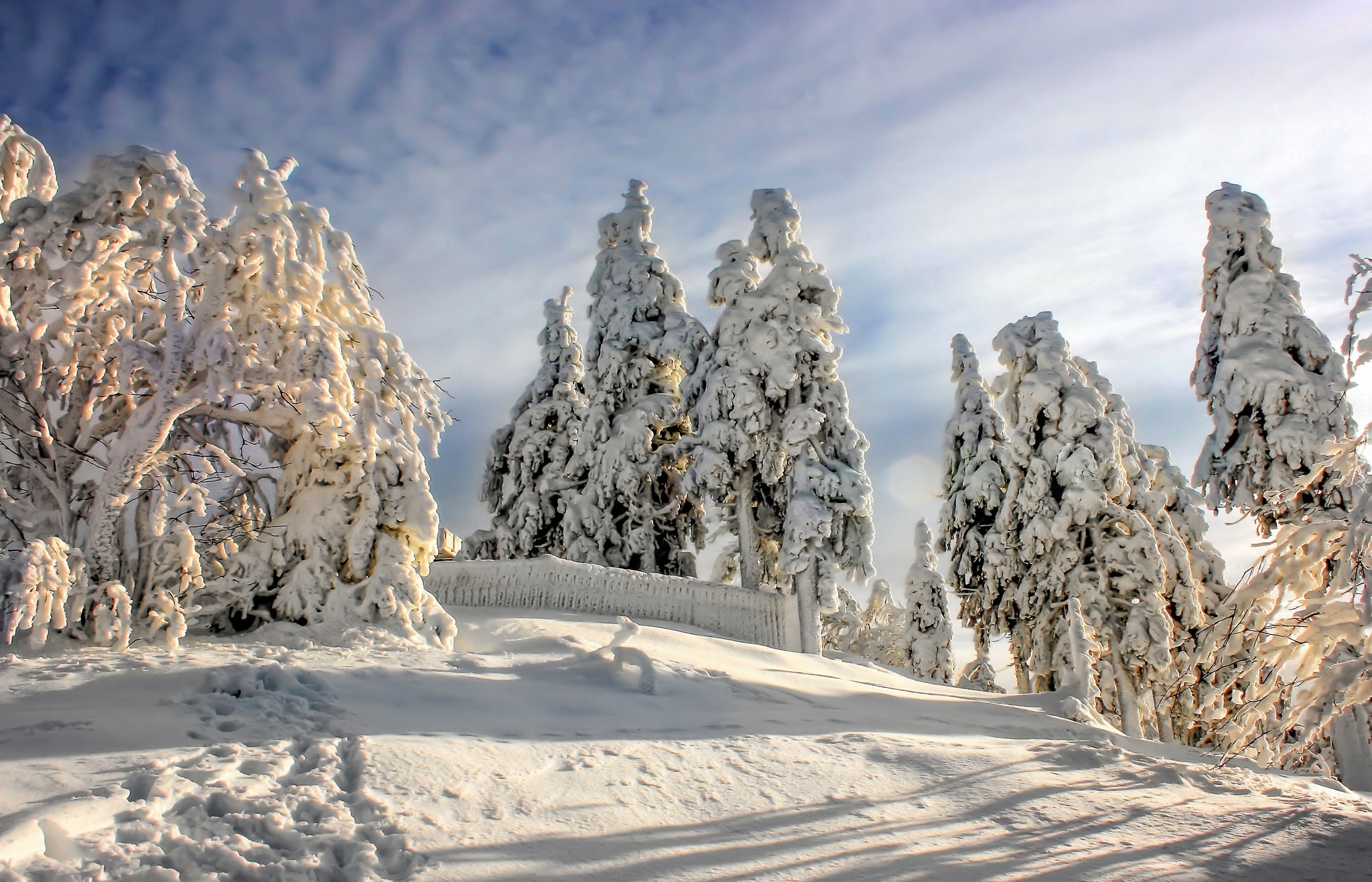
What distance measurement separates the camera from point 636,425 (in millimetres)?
22453

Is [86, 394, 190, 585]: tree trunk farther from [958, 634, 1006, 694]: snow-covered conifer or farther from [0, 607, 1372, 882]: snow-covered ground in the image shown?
[958, 634, 1006, 694]: snow-covered conifer

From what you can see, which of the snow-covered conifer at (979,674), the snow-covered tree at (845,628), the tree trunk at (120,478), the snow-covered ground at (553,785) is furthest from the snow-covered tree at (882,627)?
the tree trunk at (120,478)

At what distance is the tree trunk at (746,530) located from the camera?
20438 millimetres

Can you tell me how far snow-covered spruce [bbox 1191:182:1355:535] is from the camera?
645 inches

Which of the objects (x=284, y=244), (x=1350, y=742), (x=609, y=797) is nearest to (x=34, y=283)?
(x=284, y=244)

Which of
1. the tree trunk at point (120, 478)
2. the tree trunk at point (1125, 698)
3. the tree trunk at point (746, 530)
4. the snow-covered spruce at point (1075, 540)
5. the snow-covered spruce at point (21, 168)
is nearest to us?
the tree trunk at point (120, 478)

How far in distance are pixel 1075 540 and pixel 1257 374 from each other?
16.3ft

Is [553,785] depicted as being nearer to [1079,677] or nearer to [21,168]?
[21,168]

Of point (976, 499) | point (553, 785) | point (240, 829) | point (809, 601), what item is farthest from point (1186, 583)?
point (240, 829)

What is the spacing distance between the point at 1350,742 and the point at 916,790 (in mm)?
15647

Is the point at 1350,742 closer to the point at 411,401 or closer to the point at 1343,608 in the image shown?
the point at 1343,608

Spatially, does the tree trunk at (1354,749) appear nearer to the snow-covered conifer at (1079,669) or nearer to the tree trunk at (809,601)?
the snow-covered conifer at (1079,669)

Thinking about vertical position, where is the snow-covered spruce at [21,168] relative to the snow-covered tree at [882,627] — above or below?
above

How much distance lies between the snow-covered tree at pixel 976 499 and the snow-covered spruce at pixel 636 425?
7071 mm
